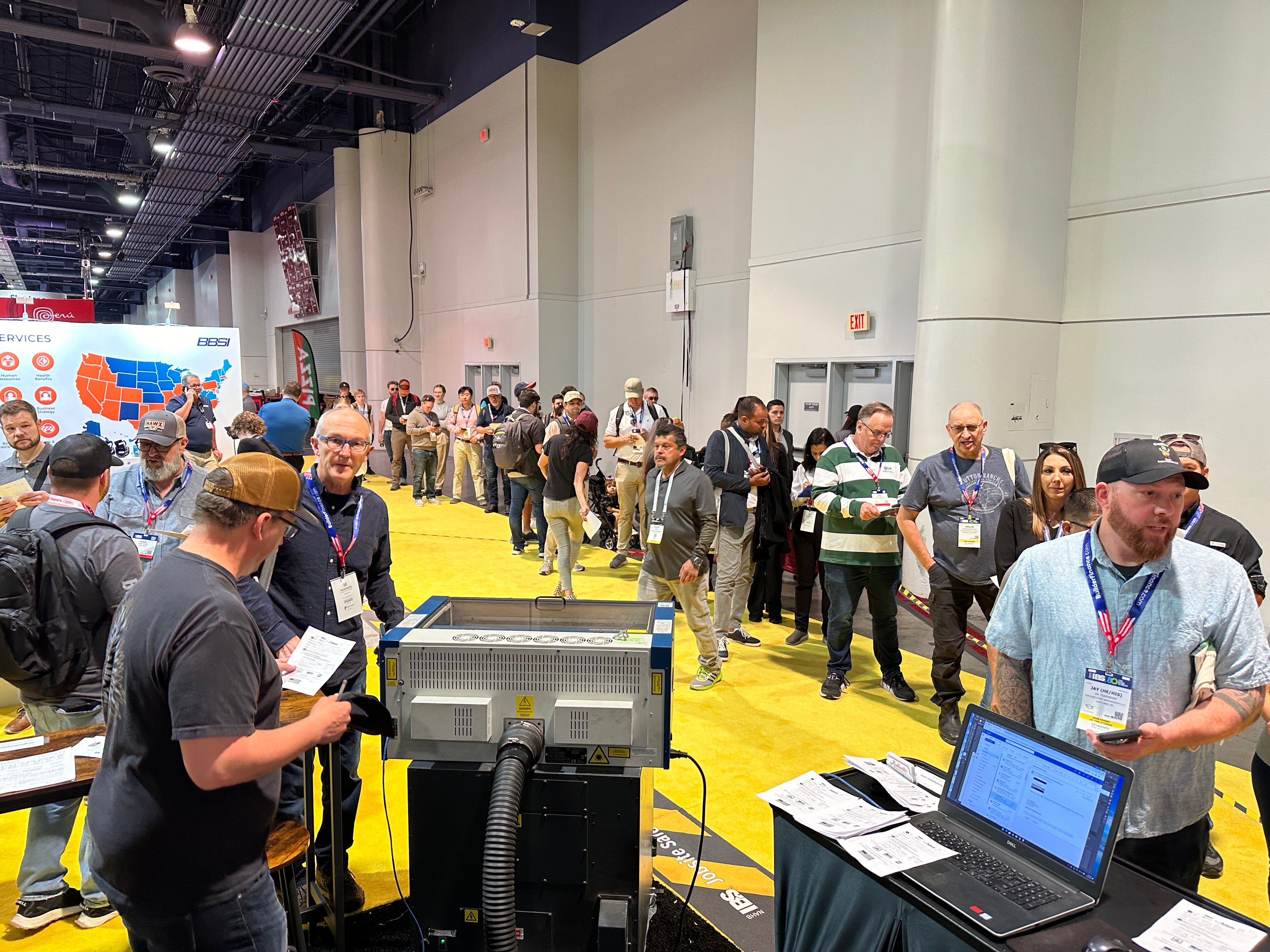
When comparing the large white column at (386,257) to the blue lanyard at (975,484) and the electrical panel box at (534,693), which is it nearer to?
the blue lanyard at (975,484)

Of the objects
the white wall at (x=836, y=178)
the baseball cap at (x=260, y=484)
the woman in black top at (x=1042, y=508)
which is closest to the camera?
the baseball cap at (x=260, y=484)

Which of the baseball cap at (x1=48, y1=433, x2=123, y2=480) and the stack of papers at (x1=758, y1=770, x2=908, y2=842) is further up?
the baseball cap at (x1=48, y1=433, x2=123, y2=480)

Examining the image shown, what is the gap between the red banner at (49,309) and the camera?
39.3ft

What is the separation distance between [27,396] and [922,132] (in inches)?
311

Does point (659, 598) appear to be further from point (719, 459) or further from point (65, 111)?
point (65, 111)

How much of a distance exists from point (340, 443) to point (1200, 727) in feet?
8.60

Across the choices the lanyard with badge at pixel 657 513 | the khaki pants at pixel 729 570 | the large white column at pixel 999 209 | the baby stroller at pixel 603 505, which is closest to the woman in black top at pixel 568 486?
the khaki pants at pixel 729 570

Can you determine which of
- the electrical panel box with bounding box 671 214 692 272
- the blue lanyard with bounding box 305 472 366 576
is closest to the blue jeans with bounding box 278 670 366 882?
the blue lanyard with bounding box 305 472 366 576

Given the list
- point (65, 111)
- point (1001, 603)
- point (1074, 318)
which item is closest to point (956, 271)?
point (1074, 318)

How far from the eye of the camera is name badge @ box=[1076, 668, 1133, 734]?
191 centimetres

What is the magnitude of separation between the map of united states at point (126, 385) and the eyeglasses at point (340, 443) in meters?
5.17

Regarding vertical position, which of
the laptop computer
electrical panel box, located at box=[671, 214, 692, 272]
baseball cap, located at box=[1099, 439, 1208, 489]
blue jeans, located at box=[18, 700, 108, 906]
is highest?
electrical panel box, located at box=[671, 214, 692, 272]

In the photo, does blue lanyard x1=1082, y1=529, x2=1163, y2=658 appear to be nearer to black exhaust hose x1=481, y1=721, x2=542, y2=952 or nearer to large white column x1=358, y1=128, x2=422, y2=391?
black exhaust hose x1=481, y1=721, x2=542, y2=952

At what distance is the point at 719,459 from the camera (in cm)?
532
